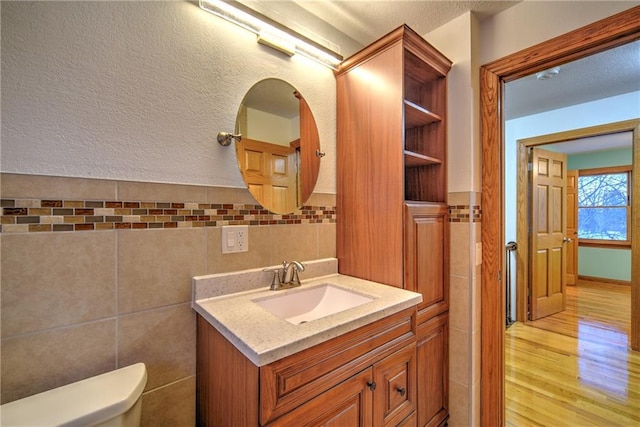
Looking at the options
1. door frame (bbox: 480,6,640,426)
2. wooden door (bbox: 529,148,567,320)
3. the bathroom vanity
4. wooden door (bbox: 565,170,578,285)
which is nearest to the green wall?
wooden door (bbox: 565,170,578,285)

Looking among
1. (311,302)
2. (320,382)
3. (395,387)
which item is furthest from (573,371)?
(320,382)

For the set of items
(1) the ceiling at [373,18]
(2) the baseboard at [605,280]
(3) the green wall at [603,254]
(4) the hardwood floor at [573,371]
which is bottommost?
(4) the hardwood floor at [573,371]

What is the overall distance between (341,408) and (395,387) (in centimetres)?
33

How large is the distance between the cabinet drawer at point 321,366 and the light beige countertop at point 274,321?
1.4 inches

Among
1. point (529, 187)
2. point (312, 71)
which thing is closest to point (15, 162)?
point (312, 71)

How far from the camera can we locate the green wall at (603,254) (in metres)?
4.64

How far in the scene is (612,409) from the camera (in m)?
1.77

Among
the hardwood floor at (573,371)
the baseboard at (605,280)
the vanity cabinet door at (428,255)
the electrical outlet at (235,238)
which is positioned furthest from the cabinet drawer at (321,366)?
the baseboard at (605,280)

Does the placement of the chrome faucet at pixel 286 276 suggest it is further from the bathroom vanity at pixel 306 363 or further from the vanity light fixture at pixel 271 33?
the vanity light fixture at pixel 271 33

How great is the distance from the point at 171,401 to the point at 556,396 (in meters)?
2.44

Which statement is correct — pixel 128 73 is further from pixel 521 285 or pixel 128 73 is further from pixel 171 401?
pixel 521 285

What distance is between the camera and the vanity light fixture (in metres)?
1.17

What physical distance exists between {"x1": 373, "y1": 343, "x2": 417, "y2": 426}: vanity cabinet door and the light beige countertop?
0.67ft

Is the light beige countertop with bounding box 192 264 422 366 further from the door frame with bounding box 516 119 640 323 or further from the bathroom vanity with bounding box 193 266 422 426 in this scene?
the door frame with bounding box 516 119 640 323
